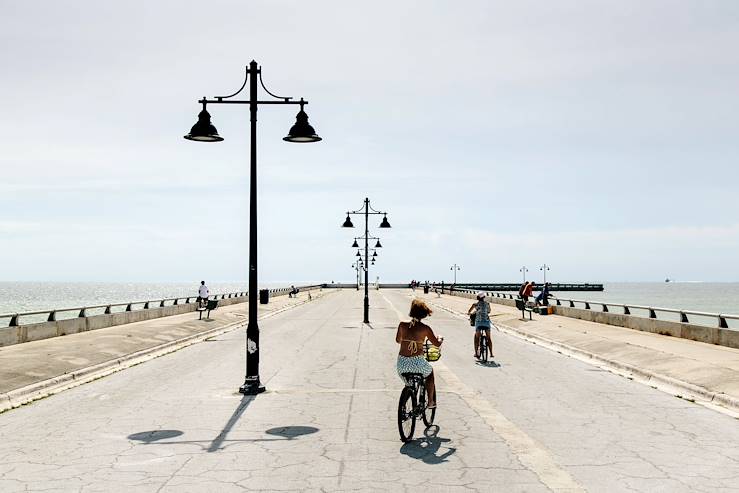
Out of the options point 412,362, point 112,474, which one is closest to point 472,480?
point 412,362

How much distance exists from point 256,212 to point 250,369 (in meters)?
3.34

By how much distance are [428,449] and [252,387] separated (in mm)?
6004

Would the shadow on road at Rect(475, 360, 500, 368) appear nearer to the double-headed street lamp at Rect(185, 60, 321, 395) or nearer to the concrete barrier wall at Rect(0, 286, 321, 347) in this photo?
the double-headed street lamp at Rect(185, 60, 321, 395)

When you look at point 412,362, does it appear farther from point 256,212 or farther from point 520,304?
point 520,304

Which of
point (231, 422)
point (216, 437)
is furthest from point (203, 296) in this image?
point (216, 437)

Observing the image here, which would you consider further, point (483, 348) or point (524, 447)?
point (483, 348)

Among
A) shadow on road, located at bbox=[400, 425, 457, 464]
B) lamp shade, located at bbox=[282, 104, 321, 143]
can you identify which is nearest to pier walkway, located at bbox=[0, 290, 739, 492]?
shadow on road, located at bbox=[400, 425, 457, 464]

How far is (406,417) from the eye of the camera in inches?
388

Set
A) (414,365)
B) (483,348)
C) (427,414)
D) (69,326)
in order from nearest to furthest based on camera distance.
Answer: (414,365)
(427,414)
(483,348)
(69,326)

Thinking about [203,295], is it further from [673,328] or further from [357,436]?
[357,436]

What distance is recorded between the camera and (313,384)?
52.2 feet

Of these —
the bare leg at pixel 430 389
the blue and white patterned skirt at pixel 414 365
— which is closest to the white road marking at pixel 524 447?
the bare leg at pixel 430 389

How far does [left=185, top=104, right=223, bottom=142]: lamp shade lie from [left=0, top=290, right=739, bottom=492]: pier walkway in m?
5.18

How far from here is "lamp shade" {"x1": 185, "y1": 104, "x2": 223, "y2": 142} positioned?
14852 mm
